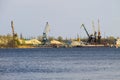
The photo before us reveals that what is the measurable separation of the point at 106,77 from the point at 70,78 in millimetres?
3830

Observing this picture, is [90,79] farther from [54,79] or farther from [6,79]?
[6,79]

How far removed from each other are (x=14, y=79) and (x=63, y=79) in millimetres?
5428

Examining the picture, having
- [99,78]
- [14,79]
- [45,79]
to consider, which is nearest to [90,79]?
[99,78]

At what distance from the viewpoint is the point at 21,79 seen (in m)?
56.3

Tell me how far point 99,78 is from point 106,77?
114 cm

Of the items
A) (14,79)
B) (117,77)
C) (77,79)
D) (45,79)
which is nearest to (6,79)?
(14,79)

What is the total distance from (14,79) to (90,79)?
8332 mm

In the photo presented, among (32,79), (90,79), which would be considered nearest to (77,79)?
(90,79)

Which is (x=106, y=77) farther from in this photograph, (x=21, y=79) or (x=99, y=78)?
(x=21, y=79)

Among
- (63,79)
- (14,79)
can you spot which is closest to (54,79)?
(63,79)

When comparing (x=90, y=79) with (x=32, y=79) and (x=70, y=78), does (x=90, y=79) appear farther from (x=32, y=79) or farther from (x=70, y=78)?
(x=32, y=79)

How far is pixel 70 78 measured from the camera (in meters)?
56.0

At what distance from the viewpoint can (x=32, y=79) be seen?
55594 mm

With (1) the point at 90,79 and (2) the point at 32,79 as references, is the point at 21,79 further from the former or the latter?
(1) the point at 90,79
